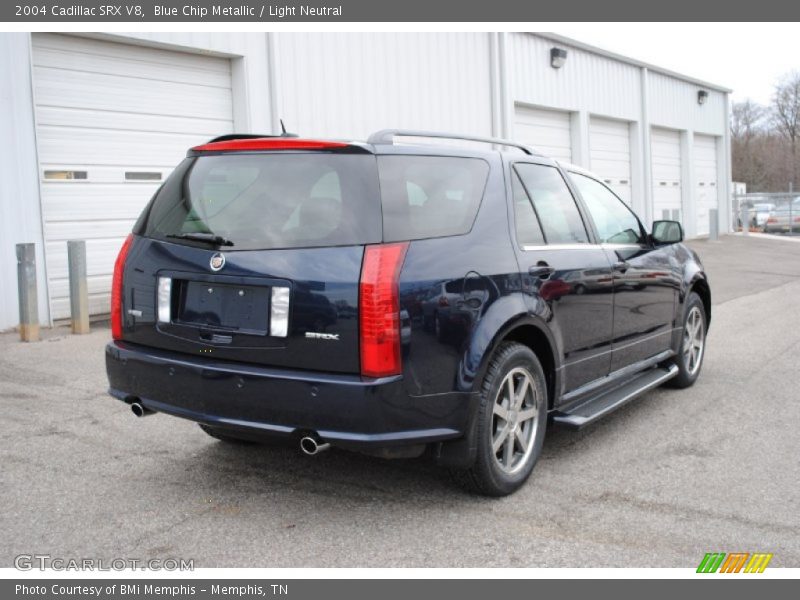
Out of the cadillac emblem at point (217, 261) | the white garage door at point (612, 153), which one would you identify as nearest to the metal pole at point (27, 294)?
the cadillac emblem at point (217, 261)

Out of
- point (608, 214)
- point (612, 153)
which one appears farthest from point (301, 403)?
point (612, 153)

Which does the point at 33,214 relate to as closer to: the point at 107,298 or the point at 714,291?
the point at 107,298

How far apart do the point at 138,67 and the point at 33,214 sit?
2.42 m

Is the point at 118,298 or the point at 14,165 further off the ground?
the point at 14,165

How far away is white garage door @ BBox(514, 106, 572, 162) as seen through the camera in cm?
1755

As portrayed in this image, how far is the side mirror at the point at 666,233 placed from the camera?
236 inches

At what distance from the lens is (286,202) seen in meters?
3.75

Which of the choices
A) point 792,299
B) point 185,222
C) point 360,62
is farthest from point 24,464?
point 792,299

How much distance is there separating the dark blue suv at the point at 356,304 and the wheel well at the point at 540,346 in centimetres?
1

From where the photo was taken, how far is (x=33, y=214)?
9055 mm

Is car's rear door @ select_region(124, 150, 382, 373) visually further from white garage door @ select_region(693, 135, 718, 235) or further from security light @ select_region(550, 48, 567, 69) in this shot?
white garage door @ select_region(693, 135, 718, 235)

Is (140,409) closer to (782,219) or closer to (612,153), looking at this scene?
(612,153)

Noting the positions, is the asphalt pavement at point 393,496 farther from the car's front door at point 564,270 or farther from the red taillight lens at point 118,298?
the red taillight lens at point 118,298

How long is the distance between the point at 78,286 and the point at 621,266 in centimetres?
605
